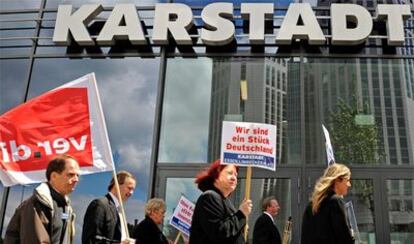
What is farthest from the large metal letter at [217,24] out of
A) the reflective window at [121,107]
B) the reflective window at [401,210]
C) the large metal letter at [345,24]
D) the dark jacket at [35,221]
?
the dark jacket at [35,221]

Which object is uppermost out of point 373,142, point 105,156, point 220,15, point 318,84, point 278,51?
point 220,15

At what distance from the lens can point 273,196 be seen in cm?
796

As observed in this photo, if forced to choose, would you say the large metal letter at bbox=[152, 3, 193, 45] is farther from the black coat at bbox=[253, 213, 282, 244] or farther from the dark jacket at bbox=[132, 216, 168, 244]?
the dark jacket at bbox=[132, 216, 168, 244]

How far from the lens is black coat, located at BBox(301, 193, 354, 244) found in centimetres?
380

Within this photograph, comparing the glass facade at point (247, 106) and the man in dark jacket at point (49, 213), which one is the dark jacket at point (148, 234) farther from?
the glass facade at point (247, 106)

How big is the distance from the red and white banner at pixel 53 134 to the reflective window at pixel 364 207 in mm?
4552

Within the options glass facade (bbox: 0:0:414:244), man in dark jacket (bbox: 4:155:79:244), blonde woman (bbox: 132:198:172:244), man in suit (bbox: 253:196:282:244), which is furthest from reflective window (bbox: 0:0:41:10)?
man in dark jacket (bbox: 4:155:79:244)

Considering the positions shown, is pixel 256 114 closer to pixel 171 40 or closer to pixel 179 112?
pixel 179 112

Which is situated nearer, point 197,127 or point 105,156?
point 105,156

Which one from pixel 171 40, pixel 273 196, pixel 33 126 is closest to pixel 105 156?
pixel 33 126

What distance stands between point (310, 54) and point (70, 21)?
4.12 m

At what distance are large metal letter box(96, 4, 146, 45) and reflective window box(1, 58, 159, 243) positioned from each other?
40cm

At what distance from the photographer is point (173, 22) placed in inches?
347

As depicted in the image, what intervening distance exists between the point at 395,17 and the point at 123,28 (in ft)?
A: 14.9
